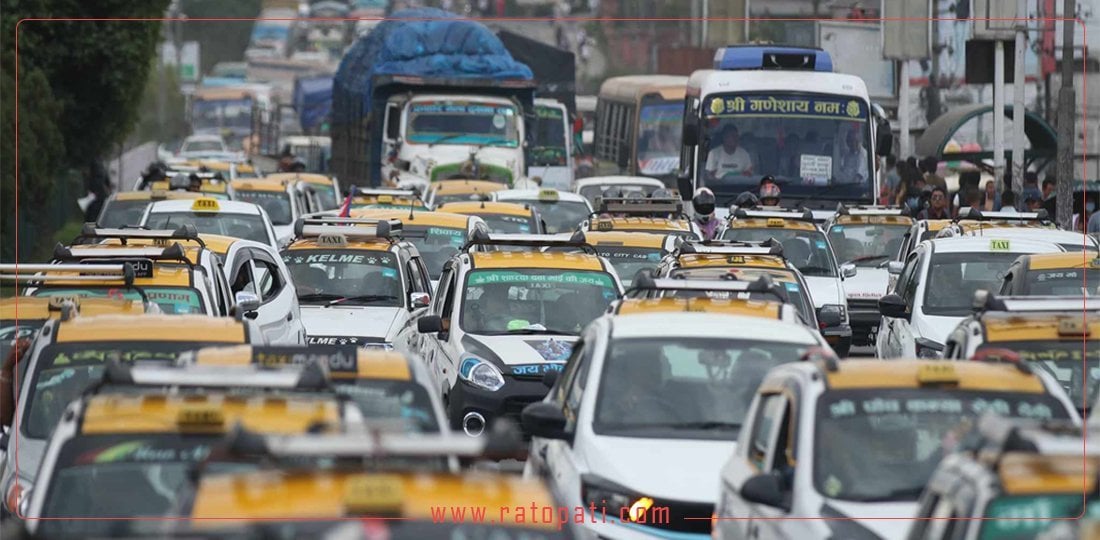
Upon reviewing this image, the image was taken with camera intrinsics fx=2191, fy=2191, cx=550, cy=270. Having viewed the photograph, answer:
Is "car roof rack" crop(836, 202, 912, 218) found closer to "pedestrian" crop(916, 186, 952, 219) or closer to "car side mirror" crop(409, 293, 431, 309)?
"pedestrian" crop(916, 186, 952, 219)

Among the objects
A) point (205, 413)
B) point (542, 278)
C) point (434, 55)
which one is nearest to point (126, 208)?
point (542, 278)

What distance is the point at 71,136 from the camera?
41719mm

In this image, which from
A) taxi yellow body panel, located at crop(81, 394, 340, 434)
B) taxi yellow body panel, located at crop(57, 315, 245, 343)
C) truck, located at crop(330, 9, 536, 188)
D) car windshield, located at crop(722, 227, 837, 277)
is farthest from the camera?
truck, located at crop(330, 9, 536, 188)

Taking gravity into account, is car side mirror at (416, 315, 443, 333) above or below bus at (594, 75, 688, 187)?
above

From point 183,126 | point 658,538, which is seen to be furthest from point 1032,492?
point 183,126

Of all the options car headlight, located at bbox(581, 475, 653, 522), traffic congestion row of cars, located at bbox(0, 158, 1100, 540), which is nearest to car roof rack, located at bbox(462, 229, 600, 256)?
traffic congestion row of cars, located at bbox(0, 158, 1100, 540)

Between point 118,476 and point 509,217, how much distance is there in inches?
680

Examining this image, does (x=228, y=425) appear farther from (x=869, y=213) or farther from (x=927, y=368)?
(x=869, y=213)

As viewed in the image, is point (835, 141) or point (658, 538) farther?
point (835, 141)

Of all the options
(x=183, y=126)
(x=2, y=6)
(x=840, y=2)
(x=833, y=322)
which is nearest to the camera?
(x=833, y=322)

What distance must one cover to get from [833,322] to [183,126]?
347 feet

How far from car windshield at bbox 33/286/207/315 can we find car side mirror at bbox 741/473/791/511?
6.99 m

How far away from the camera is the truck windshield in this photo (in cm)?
3972

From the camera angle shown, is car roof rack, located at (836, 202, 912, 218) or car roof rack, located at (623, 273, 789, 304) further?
car roof rack, located at (836, 202, 912, 218)
